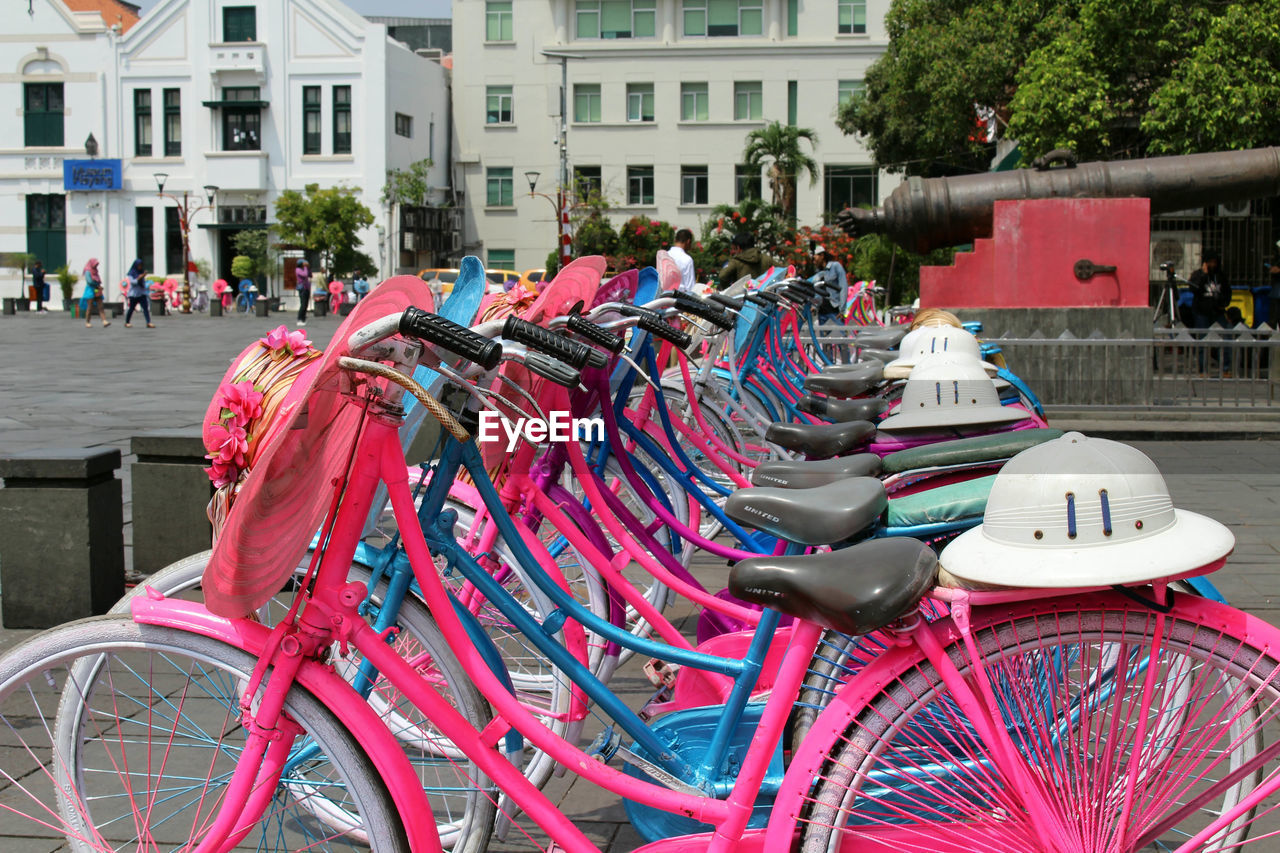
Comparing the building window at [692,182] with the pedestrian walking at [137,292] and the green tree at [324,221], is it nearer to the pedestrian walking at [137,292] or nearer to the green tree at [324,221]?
the green tree at [324,221]

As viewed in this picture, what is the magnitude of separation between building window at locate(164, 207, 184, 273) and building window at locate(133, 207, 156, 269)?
53 centimetres

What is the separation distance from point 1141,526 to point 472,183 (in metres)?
51.2

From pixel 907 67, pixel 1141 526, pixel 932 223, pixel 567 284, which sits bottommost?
pixel 1141 526

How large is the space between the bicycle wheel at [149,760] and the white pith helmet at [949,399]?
6.67 ft

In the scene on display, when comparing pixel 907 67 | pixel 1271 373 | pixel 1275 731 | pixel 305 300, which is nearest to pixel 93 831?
pixel 1275 731

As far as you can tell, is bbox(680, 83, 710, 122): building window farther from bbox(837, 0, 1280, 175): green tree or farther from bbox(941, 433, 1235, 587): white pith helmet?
bbox(941, 433, 1235, 587): white pith helmet

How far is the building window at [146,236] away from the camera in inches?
1961

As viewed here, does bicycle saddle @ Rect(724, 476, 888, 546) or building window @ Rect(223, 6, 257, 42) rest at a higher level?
building window @ Rect(223, 6, 257, 42)

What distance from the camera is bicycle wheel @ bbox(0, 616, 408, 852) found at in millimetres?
2059

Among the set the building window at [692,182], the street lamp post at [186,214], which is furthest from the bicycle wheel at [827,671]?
the building window at [692,182]

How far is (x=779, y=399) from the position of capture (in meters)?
6.18

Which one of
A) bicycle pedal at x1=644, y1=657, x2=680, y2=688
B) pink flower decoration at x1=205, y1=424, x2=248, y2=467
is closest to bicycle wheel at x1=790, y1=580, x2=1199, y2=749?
bicycle pedal at x1=644, y1=657, x2=680, y2=688

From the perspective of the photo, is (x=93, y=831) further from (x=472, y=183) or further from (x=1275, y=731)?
(x=472, y=183)

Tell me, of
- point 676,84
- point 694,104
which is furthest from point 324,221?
point 694,104
